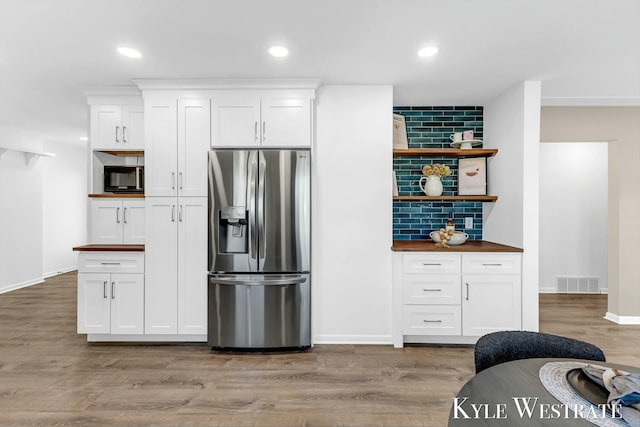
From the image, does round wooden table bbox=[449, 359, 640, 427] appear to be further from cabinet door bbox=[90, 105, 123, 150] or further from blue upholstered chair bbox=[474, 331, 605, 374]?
cabinet door bbox=[90, 105, 123, 150]

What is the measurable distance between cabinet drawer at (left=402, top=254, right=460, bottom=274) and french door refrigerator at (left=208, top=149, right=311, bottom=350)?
3.09ft

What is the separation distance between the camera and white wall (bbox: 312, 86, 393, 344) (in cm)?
355

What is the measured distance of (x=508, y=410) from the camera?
96 cm

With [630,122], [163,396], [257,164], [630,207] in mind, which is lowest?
[163,396]

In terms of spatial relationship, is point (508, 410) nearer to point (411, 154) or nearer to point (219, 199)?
point (219, 199)

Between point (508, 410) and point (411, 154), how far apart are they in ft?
10.8

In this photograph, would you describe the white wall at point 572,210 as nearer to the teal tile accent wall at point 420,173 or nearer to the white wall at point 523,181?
the teal tile accent wall at point 420,173

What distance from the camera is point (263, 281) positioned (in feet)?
10.7

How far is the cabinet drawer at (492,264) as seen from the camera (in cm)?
339

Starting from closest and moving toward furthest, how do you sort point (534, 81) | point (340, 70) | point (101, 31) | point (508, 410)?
point (508, 410) < point (101, 31) < point (340, 70) < point (534, 81)

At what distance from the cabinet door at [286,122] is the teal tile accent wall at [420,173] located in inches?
48.3

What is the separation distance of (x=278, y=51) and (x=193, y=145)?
1.24 m

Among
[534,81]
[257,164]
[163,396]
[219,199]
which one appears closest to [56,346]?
[163,396]

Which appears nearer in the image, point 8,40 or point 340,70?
point 8,40
